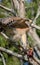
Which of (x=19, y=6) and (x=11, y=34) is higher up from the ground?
(x=19, y=6)

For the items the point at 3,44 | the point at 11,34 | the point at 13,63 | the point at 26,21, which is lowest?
the point at 13,63

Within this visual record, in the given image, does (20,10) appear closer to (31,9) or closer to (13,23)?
(13,23)

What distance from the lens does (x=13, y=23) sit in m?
1.13

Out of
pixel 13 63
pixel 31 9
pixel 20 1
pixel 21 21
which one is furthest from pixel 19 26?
pixel 31 9

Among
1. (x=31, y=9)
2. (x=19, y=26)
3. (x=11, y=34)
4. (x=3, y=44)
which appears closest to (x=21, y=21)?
(x=19, y=26)

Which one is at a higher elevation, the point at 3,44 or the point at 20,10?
the point at 20,10

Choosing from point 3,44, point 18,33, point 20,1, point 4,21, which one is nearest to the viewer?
point 4,21

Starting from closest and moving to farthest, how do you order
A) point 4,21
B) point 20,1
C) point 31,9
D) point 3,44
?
point 4,21, point 20,1, point 3,44, point 31,9

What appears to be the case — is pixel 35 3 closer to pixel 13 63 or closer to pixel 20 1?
pixel 13 63

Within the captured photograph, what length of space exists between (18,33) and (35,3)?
147 centimetres

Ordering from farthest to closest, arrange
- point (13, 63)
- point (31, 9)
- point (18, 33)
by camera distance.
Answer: point (31, 9) < point (13, 63) < point (18, 33)

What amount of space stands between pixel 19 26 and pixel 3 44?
1.10m

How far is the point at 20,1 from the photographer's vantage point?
1.38 metres

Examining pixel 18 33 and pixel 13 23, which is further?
pixel 18 33
